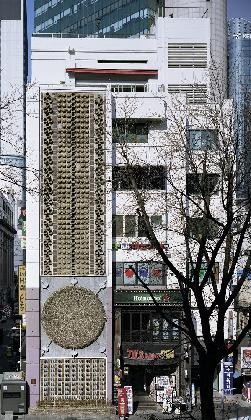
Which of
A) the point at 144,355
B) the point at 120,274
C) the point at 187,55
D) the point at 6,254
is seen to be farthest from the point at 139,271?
the point at 6,254

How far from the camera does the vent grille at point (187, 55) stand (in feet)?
196

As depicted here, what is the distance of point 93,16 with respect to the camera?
10756cm

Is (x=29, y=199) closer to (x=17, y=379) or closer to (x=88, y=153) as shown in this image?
(x=88, y=153)

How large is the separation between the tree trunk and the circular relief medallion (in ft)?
91.2

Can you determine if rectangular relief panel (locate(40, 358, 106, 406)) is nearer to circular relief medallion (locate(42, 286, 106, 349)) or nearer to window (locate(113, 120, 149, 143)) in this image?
circular relief medallion (locate(42, 286, 106, 349))

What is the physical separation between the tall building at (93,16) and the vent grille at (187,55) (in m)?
32.2

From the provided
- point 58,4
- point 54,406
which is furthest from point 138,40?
point 58,4

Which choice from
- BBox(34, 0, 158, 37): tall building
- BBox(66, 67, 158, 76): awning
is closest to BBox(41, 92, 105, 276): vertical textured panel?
BBox(66, 67, 158, 76): awning

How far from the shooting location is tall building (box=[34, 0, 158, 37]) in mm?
96438

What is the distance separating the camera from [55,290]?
45.3 meters

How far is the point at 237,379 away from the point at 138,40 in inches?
1096

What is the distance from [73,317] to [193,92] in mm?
20787

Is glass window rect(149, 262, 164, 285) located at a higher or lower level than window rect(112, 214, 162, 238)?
lower

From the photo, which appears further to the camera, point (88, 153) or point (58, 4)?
point (58, 4)
